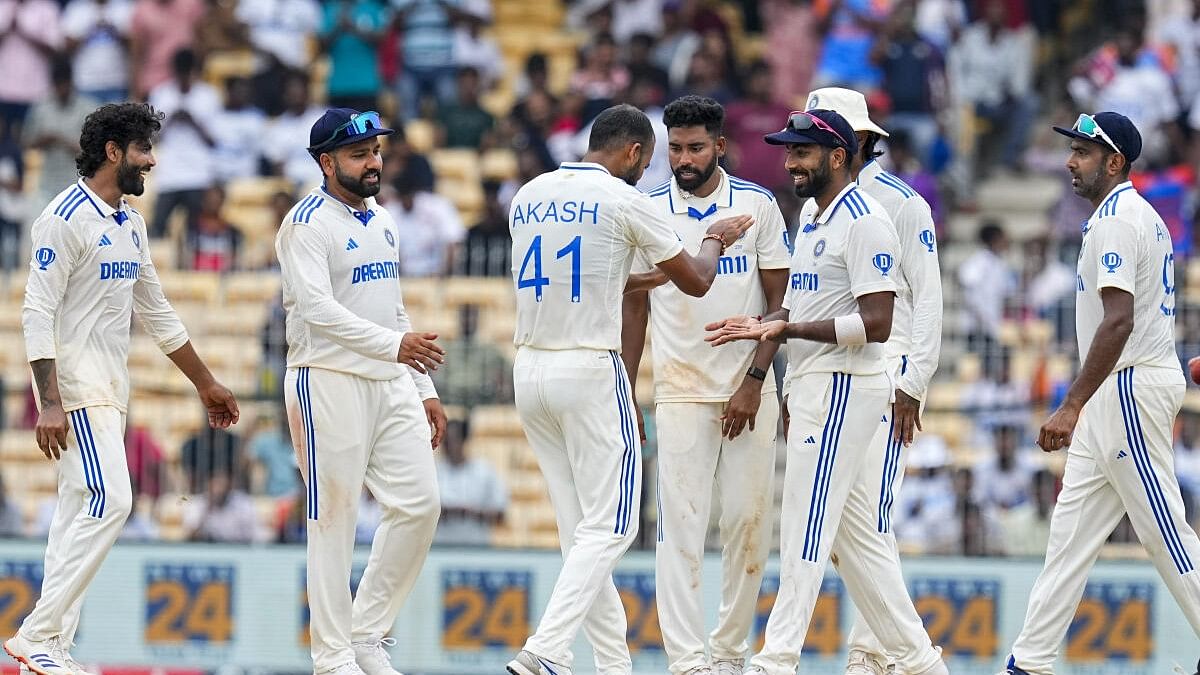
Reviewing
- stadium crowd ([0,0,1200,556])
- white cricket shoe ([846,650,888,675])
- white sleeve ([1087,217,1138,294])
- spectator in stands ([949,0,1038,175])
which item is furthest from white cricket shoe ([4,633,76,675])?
spectator in stands ([949,0,1038,175])

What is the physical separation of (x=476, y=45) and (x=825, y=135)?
36.0ft

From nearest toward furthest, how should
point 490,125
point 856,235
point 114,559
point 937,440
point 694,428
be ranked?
1. point 856,235
2. point 694,428
3. point 114,559
4. point 937,440
5. point 490,125

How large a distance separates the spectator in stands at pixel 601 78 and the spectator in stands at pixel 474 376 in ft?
14.3

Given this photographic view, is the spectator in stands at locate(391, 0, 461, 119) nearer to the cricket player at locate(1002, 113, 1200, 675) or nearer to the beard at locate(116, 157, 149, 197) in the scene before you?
the beard at locate(116, 157, 149, 197)

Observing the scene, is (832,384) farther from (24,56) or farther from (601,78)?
(24,56)

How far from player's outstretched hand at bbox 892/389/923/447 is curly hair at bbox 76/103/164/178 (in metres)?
3.90

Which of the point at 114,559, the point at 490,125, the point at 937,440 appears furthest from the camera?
the point at 490,125

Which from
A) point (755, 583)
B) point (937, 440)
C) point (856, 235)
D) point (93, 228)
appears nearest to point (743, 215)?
point (856, 235)

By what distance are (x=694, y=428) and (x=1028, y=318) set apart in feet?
20.4

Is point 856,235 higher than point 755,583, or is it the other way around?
point 856,235

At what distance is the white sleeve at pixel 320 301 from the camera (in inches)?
406

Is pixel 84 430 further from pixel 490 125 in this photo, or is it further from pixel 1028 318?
pixel 490 125

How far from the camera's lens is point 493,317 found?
1688cm

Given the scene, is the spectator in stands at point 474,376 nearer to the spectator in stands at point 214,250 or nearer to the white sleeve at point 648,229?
the spectator in stands at point 214,250
